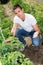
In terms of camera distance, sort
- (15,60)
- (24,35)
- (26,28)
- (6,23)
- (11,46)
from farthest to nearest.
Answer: (6,23) < (24,35) < (26,28) < (11,46) < (15,60)

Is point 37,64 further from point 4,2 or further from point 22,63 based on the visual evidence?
point 4,2

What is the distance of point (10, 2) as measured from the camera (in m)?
9.24

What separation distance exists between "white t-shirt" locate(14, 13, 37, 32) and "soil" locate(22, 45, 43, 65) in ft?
1.52

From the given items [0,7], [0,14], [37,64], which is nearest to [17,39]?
[37,64]

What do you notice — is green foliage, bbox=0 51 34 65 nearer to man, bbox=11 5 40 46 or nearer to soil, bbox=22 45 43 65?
soil, bbox=22 45 43 65

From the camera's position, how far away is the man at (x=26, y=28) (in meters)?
6.11

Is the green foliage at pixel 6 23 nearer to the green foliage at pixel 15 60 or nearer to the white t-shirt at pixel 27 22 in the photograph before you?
the white t-shirt at pixel 27 22

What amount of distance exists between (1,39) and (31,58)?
1.17 metres

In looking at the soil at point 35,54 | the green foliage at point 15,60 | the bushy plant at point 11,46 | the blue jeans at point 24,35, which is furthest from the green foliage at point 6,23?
the green foliage at point 15,60

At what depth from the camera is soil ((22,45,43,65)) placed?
5750 mm

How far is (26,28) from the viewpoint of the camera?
6.42 metres

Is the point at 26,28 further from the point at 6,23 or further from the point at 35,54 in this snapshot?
the point at 6,23

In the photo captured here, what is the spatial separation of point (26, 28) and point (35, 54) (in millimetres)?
765

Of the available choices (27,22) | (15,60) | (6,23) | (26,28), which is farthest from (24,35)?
(6,23)
